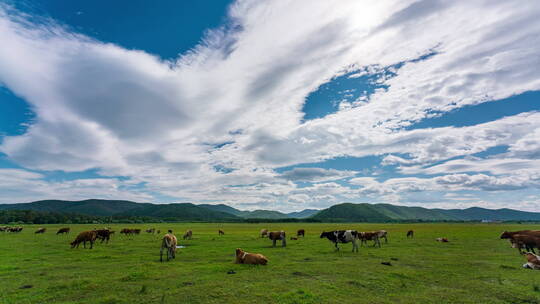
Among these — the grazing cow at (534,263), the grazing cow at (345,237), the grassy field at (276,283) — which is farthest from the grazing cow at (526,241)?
the grazing cow at (345,237)

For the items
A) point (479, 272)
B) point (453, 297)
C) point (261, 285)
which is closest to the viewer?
point (453, 297)

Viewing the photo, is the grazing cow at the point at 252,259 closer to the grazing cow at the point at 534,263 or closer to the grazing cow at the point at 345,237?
the grazing cow at the point at 345,237

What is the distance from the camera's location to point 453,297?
10.9 meters

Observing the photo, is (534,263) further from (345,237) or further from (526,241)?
(345,237)

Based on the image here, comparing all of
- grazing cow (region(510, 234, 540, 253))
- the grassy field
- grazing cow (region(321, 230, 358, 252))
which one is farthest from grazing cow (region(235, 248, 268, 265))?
grazing cow (region(510, 234, 540, 253))

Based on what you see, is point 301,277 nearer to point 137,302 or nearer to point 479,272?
point 137,302

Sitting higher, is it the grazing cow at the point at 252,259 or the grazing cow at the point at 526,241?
the grazing cow at the point at 526,241

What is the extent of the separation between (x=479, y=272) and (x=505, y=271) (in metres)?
1.64

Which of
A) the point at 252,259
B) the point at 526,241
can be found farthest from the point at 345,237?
the point at 526,241

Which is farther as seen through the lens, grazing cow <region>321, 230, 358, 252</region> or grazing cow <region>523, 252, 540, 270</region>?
grazing cow <region>321, 230, 358, 252</region>

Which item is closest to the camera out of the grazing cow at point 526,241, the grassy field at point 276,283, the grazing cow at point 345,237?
the grassy field at point 276,283

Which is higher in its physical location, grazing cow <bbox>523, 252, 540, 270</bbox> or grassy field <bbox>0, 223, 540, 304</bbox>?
grazing cow <bbox>523, 252, 540, 270</bbox>

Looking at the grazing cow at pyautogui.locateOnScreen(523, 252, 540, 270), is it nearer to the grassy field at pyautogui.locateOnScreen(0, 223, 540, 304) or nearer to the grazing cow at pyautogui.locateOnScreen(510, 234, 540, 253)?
the grassy field at pyautogui.locateOnScreen(0, 223, 540, 304)

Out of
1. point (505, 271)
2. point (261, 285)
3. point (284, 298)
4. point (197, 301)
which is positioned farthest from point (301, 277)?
point (505, 271)
